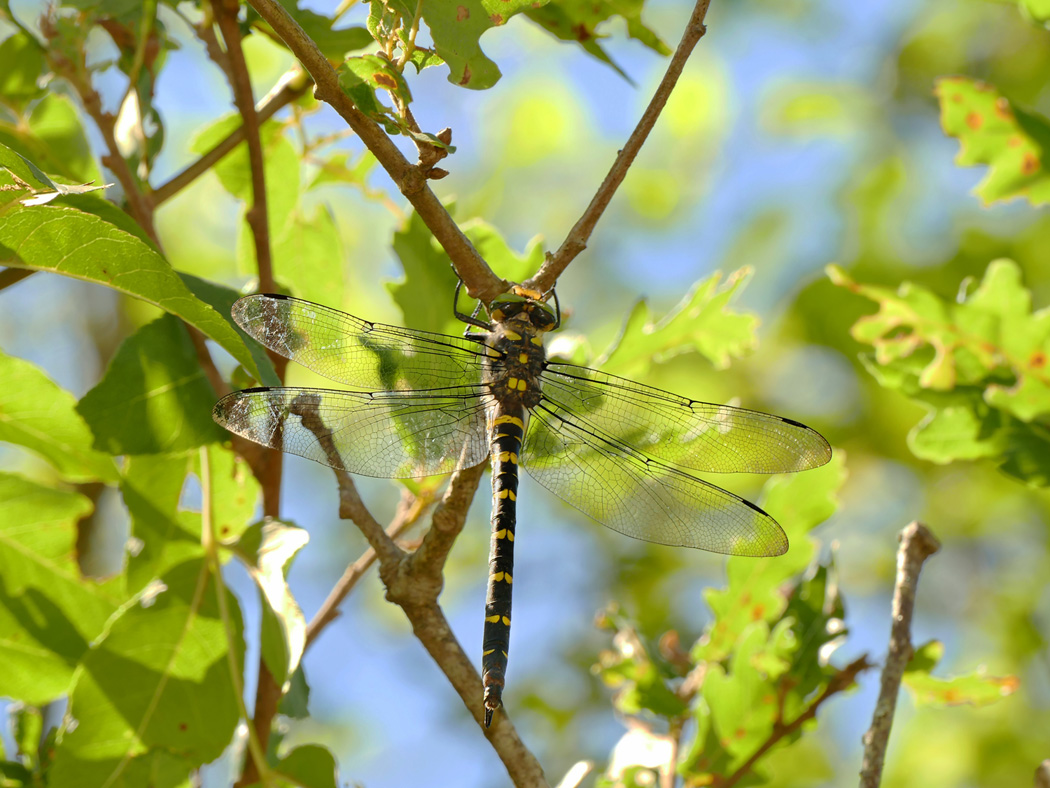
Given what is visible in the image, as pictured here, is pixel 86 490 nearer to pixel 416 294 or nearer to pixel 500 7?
pixel 416 294

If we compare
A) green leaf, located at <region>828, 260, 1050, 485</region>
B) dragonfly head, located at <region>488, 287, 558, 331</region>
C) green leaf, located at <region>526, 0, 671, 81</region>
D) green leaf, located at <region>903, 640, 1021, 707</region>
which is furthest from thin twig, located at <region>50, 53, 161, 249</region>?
green leaf, located at <region>903, 640, 1021, 707</region>

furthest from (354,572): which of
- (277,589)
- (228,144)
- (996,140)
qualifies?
(996,140)

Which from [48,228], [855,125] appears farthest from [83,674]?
[855,125]

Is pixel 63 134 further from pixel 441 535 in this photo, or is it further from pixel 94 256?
pixel 441 535

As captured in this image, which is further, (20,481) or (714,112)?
(714,112)

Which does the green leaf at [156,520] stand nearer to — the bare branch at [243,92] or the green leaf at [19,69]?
the bare branch at [243,92]

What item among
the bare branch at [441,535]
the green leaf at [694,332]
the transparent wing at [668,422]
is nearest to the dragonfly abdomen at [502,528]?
the transparent wing at [668,422]
